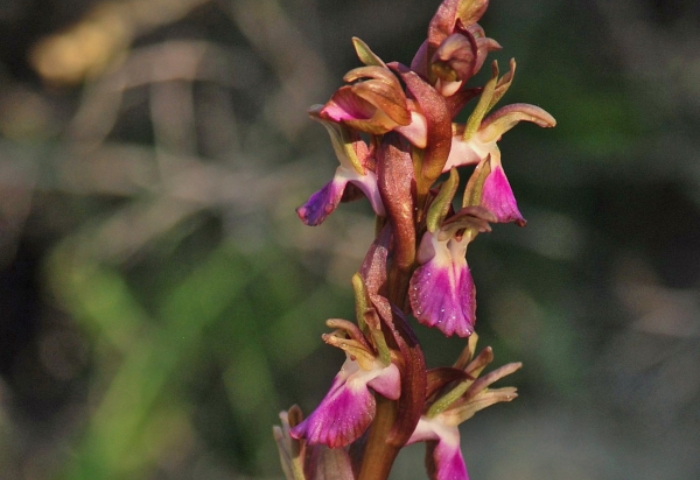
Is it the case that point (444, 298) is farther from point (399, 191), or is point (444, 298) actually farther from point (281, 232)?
point (281, 232)

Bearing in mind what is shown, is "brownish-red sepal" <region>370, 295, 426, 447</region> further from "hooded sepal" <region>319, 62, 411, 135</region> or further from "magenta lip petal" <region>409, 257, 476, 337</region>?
"hooded sepal" <region>319, 62, 411, 135</region>

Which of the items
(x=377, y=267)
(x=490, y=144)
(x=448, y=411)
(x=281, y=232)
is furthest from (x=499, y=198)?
(x=281, y=232)

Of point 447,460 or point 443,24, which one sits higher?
point 443,24

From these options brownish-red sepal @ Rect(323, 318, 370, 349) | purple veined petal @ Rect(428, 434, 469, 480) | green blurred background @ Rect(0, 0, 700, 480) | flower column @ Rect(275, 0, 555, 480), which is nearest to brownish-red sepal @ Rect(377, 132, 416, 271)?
flower column @ Rect(275, 0, 555, 480)

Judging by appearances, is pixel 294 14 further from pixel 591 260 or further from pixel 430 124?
pixel 430 124

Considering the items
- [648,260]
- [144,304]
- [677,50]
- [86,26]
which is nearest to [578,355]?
[648,260]
